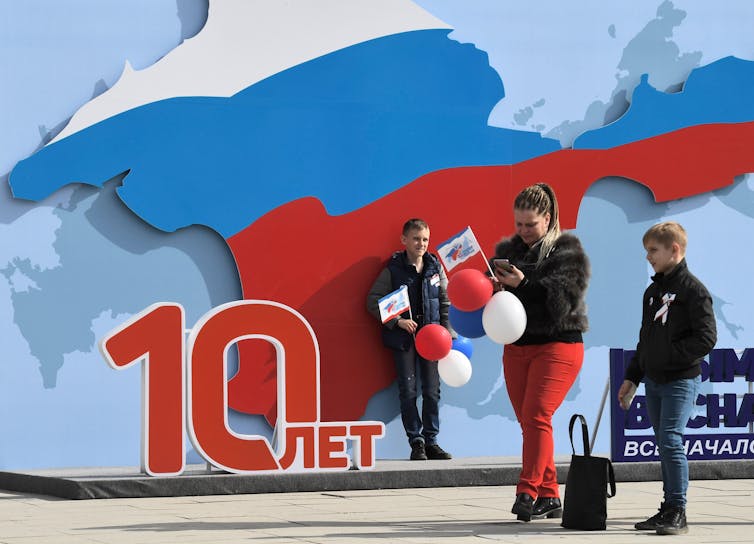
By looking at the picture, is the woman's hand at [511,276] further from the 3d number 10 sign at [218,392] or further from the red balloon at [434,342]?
the 3d number 10 sign at [218,392]

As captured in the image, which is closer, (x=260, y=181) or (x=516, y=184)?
(x=260, y=181)

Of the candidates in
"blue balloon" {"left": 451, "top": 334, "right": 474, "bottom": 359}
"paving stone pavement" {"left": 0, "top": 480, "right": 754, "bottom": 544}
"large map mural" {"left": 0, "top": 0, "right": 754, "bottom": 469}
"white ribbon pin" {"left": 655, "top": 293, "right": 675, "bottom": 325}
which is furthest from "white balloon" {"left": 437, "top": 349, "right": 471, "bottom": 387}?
"white ribbon pin" {"left": 655, "top": 293, "right": 675, "bottom": 325}

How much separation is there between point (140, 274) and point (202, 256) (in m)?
0.52

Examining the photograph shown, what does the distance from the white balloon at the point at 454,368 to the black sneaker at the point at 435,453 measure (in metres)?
1.10

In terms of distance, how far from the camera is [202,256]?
10859mm

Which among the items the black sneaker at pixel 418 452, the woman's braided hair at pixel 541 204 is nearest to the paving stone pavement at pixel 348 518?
the black sneaker at pixel 418 452

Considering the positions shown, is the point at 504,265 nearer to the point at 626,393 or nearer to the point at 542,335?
the point at 542,335

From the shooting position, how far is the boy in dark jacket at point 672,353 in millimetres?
7094

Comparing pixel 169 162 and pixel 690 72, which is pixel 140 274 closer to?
pixel 169 162

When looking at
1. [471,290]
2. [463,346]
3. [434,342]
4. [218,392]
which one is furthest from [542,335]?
[463,346]

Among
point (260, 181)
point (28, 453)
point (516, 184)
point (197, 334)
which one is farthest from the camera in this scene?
point (516, 184)

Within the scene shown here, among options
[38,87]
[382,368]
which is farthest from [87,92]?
[382,368]

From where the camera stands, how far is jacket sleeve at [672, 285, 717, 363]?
23.3 feet

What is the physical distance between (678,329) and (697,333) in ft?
0.36
